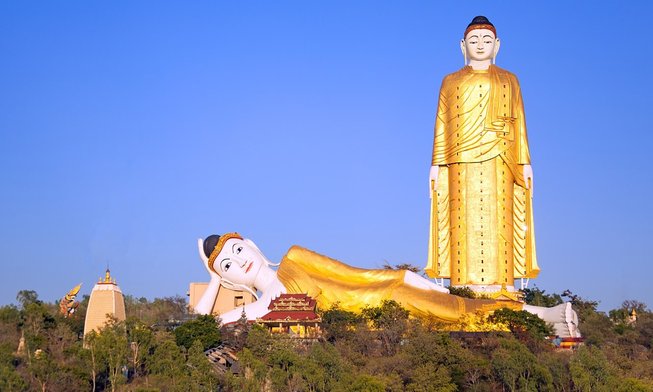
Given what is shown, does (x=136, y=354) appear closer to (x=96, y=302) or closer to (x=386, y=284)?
(x=96, y=302)

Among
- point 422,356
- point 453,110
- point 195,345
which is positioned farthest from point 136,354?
point 453,110

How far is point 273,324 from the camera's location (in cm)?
3325

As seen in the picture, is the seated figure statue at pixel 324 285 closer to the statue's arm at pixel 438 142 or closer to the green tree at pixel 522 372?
the statue's arm at pixel 438 142

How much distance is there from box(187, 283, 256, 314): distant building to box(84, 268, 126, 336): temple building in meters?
4.05

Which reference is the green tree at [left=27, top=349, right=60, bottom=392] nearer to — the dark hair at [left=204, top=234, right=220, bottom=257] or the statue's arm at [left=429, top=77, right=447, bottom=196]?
the dark hair at [left=204, top=234, right=220, bottom=257]

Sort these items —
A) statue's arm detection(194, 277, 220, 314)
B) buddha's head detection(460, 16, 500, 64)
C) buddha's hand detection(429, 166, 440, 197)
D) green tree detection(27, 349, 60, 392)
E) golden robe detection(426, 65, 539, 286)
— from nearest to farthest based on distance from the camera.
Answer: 1. green tree detection(27, 349, 60, 392)
2. statue's arm detection(194, 277, 220, 314)
3. golden robe detection(426, 65, 539, 286)
4. buddha's head detection(460, 16, 500, 64)
5. buddha's hand detection(429, 166, 440, 197)

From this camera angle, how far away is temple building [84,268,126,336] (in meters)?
32.0

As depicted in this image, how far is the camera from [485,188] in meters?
37.2

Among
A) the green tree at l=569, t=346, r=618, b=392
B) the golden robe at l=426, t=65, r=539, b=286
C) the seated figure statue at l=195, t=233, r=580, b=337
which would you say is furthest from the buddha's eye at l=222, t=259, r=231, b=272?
the green tree at l=569, t=346, r=618, b=392

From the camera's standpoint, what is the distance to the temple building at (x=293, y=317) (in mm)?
32625

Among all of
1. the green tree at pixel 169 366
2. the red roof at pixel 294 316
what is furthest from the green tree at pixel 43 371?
the red roof at pixel 294 316

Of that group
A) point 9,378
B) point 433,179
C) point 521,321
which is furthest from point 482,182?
point 9,378

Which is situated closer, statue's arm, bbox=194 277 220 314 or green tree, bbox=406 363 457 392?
green tree, bbox=406 363 457 392

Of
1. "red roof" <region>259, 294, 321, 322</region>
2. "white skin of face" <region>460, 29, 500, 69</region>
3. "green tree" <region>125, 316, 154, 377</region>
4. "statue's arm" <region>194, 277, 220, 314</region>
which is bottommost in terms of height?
→ "green tree" <region>125, 316, 154, 377</region>
